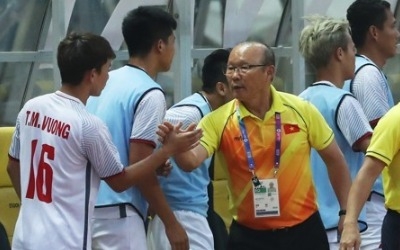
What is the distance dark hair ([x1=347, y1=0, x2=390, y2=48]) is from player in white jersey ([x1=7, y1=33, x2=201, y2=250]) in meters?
1.86

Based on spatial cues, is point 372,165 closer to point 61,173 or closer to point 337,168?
point 337,168

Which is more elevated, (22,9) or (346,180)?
(22,9)

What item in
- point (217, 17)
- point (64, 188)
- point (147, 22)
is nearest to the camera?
point (64, 188)

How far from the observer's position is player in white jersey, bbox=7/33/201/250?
457 cm

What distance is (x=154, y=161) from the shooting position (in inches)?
190

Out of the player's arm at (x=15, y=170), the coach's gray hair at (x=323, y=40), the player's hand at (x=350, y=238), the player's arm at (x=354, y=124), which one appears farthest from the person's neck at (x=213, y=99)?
the player's hand at (x=350, y=238)

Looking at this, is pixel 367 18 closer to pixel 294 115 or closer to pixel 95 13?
pixel 294 115

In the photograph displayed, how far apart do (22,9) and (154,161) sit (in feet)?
13.7

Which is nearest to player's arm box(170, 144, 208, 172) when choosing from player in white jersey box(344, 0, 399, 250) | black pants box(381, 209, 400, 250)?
black pants box(381, 209, 400, 250)

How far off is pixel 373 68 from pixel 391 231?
1.23m

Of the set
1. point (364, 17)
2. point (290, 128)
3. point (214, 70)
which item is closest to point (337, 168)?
point (290, 128)

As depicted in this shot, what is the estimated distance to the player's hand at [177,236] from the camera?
5.19m

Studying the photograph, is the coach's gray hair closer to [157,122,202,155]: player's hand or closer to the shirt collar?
the shirt collar

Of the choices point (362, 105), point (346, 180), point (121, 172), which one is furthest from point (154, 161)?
point (362, 105)
